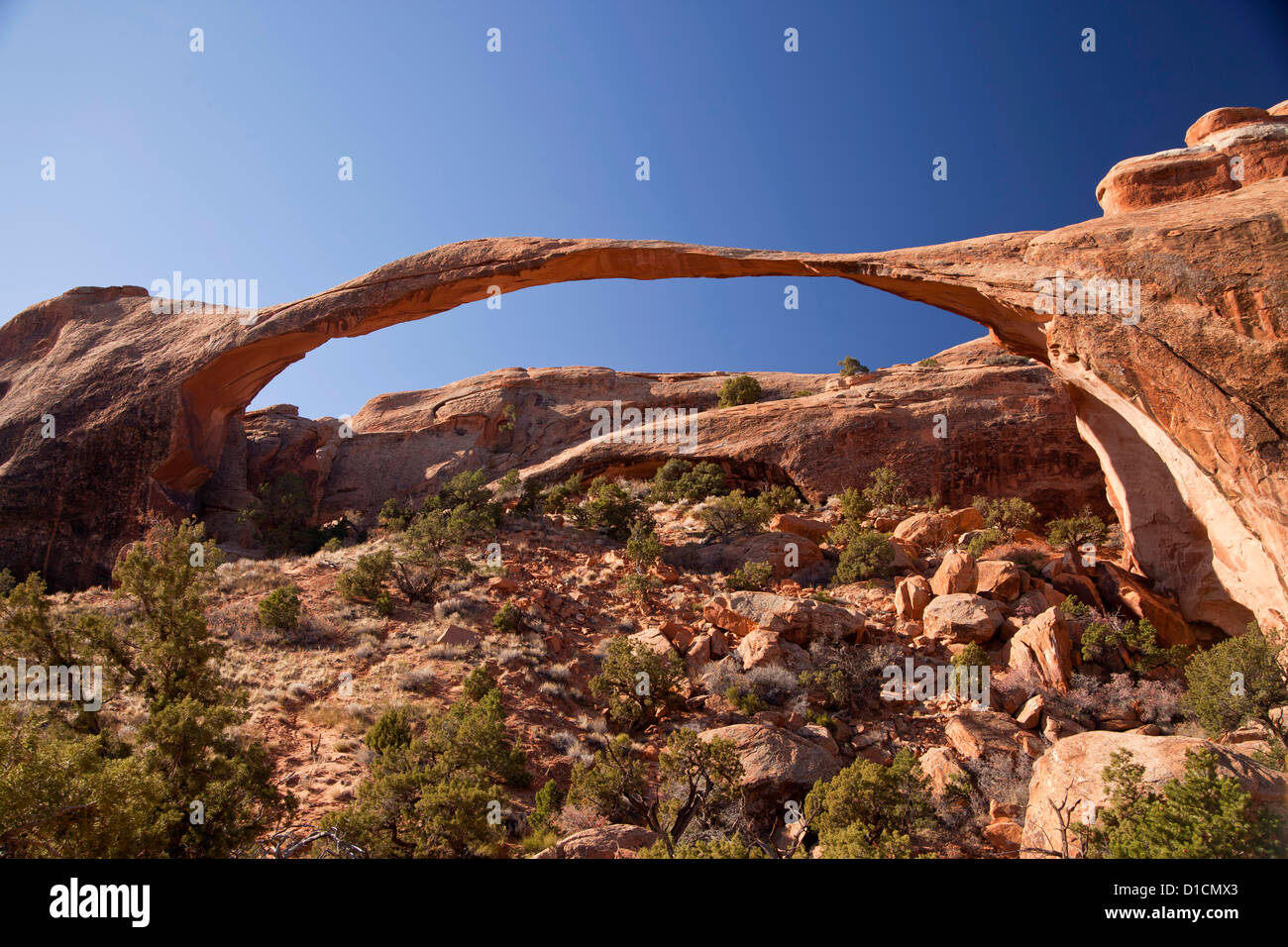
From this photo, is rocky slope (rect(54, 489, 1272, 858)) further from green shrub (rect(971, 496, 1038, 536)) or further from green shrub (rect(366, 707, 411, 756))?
green shrub (rect(971, 496, 1038, 536))

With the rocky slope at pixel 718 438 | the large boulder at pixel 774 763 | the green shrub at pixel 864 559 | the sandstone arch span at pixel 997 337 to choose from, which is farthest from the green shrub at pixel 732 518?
the large boulder at pixel 774 763

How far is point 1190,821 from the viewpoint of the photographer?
186 inches

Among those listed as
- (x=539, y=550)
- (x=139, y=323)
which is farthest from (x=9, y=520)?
(x=539, y=550)

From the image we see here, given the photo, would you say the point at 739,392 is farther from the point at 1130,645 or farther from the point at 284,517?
the point at 1130,645

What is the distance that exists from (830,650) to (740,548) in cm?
474

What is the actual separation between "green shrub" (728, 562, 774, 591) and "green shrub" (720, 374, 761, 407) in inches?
463

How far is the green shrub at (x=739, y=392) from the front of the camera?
77.7 feet

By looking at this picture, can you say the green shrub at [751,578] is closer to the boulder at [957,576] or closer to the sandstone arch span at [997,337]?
the boulder at [957,576]

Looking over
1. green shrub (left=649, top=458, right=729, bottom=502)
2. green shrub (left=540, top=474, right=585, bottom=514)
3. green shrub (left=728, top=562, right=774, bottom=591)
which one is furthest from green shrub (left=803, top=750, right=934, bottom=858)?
green shrub (left=540, top=474, right=585, bottom=514)

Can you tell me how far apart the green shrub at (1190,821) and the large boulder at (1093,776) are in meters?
0.18

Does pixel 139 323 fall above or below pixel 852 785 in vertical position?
above

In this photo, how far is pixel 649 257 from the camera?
1376 cm

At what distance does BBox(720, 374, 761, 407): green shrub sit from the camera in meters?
23.7
